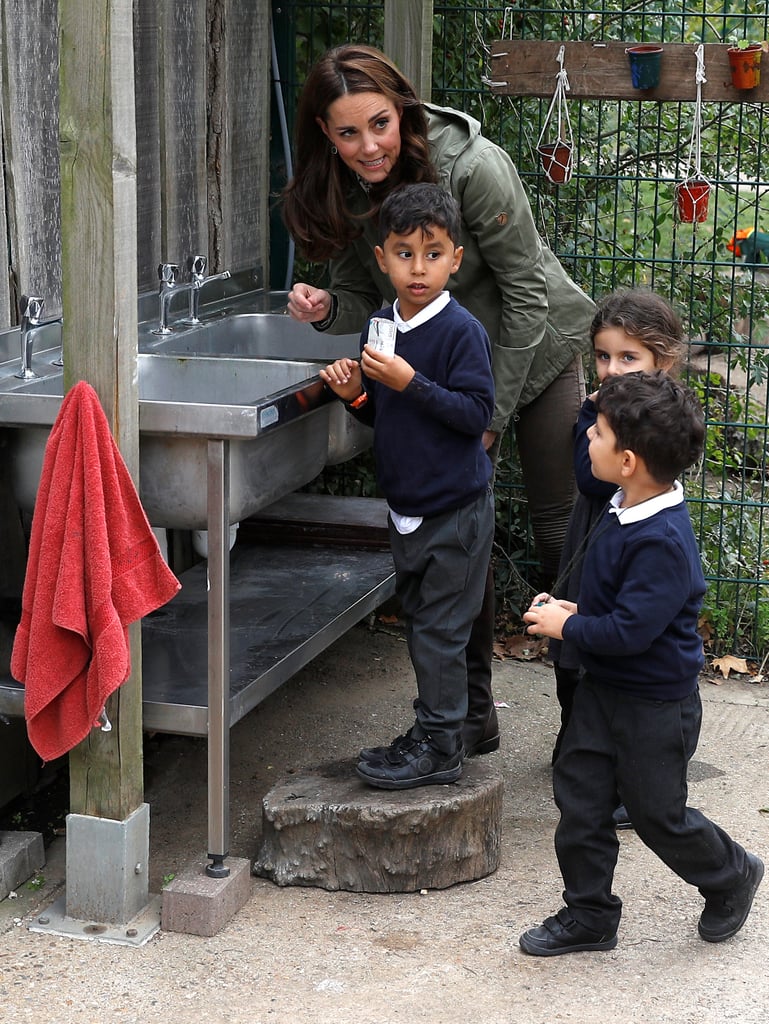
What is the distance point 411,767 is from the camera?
3426mm

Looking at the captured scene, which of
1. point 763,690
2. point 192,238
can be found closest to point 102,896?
point 192,238

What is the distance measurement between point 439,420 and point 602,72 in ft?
6.17

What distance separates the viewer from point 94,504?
2932 millimetres

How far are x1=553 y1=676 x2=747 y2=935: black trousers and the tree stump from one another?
404 mm

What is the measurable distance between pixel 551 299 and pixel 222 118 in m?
1.43

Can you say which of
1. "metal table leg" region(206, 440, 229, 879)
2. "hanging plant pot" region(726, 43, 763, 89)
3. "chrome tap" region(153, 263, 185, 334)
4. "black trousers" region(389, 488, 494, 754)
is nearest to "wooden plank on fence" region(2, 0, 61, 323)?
"chrome tap" region(153, 263, 185, 334)

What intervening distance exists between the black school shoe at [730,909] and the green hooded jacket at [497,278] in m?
1.24

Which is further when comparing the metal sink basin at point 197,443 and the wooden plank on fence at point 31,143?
the wooden plank on fence at point 31,143

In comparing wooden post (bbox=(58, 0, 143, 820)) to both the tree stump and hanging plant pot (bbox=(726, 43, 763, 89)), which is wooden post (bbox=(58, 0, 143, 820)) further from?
hanging plant pot (bbox=(726, 43, 763, 89))

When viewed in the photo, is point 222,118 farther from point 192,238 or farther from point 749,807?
point 749,807

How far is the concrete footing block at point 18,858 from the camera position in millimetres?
3359

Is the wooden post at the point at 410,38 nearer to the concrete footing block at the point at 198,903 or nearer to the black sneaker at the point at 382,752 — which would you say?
the black sneaker at the point at 382,752

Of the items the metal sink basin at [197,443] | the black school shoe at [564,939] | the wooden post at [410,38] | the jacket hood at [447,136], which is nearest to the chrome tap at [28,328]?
the metal sink basin at [197,443]

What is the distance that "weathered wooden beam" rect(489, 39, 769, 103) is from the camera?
4426mm
